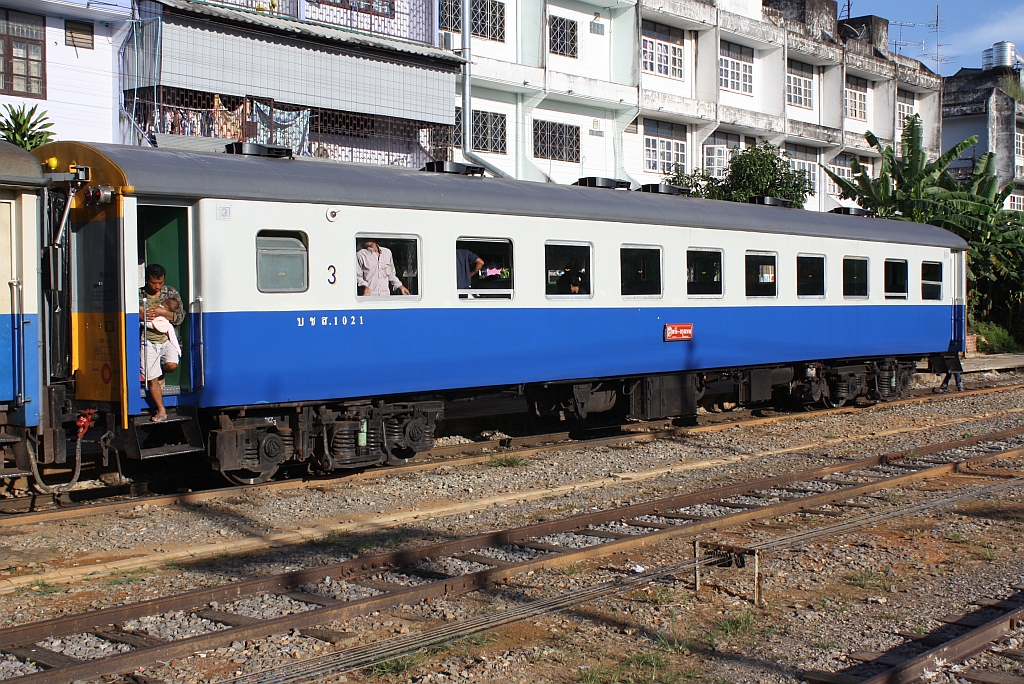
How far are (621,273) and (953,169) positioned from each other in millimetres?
37694

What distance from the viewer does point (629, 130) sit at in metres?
27.7

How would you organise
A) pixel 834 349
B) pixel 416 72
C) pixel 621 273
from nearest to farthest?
pixel 621 273
pixel 834 349
pixel 416 72

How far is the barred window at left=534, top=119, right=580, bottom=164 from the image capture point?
2517 cm

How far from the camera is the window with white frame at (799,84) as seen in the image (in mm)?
33375

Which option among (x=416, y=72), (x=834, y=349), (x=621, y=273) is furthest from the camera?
(x=416, y=72)

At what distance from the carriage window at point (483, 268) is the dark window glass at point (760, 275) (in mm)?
4426

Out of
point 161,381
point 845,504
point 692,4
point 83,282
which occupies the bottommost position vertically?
point 845,504

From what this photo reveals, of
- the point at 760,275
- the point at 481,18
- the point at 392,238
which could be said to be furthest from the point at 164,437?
the point at 481,18

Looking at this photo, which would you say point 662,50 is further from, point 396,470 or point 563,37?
point 396,470

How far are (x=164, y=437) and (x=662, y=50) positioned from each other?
73.1ft

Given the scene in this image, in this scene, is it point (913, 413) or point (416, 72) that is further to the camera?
point (416, 72)

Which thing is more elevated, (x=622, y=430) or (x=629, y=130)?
(x=629, y=130)

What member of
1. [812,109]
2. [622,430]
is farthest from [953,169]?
[622,430]

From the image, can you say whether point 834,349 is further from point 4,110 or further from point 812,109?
point 812,109
